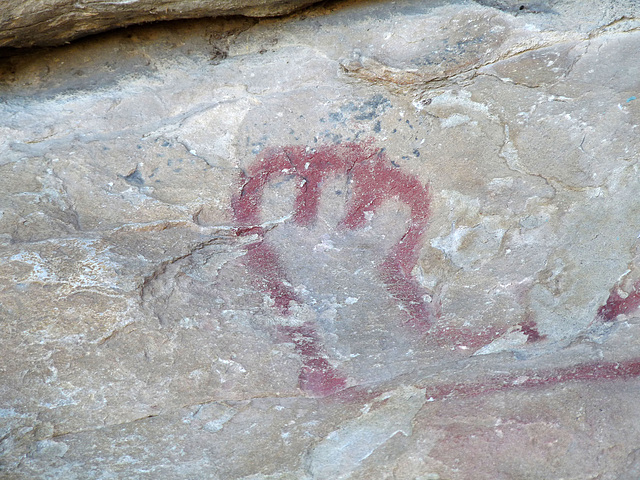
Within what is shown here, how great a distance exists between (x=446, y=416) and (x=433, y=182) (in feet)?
2.11

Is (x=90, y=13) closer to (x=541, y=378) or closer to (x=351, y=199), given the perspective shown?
(x=351, y=199)

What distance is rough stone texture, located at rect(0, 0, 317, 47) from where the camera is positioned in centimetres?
130

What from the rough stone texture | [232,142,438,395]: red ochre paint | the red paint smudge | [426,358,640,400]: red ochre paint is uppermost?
the rough stone texture

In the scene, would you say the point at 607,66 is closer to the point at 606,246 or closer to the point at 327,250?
the point at 606,246

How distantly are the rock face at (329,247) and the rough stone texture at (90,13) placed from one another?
0.11 meters

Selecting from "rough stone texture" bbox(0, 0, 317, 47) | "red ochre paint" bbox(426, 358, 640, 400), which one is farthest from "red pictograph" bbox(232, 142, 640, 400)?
"rough stone texture" bbox(0, 0, 317, 47)

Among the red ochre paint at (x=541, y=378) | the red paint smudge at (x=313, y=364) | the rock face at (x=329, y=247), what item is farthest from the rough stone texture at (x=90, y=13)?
the red ochre paint at (x=541, y=378)

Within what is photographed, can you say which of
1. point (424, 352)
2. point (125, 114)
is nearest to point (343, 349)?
point (424, 352)

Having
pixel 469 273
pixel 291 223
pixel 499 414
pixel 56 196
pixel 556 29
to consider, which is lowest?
pixel 499 414

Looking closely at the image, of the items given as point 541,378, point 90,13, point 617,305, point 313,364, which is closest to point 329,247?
point 313,364

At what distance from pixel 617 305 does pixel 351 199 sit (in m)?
0.73

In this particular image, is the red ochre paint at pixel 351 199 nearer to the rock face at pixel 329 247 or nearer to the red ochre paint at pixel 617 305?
the rock face at pixel 329 247

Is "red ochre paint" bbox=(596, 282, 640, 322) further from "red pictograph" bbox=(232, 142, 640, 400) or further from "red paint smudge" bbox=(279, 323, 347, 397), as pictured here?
"red paint smudge" bbox=(279, 323, 347, 397)

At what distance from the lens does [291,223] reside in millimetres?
1535
